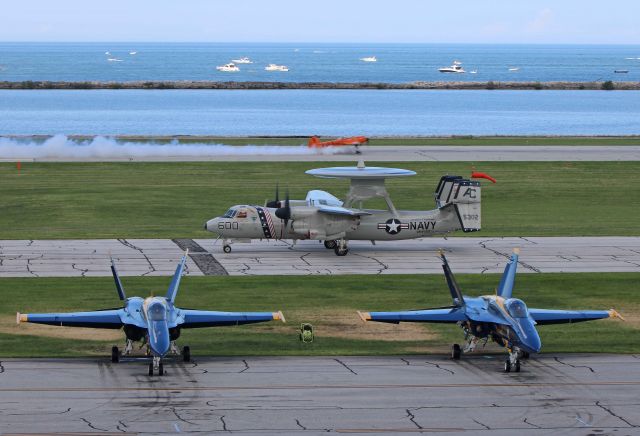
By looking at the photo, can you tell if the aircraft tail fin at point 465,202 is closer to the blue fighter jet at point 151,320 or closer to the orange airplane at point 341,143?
the blue fighter jet at point 151,320

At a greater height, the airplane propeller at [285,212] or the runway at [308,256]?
the airplane propeller at [285,212]

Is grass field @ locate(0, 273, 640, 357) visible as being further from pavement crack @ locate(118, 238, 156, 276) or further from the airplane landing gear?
the airplane landing gear

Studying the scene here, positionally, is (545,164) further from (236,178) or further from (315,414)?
(315,414)

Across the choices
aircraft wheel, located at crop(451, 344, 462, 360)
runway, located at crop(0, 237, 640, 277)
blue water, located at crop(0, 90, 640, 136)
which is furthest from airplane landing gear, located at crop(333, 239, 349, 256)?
blue water, located at crop(0, 90, 640, 136)

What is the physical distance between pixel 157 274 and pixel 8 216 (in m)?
20.5

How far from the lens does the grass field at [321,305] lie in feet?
116

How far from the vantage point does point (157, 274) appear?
4697cm

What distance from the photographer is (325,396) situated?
29391mm

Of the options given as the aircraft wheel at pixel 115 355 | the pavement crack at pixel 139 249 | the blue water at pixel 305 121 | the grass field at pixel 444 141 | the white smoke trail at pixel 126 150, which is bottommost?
the blue water at pixel 305 121

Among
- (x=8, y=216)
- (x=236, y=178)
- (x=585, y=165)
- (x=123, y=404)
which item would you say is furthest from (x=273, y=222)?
(x=585, y=165)

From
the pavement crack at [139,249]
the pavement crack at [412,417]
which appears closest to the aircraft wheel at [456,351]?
the pavement crack at [412,417]

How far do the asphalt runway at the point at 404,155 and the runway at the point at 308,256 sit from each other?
1450 inches

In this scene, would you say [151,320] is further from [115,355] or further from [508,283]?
[508,283]

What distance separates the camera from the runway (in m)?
48.8
